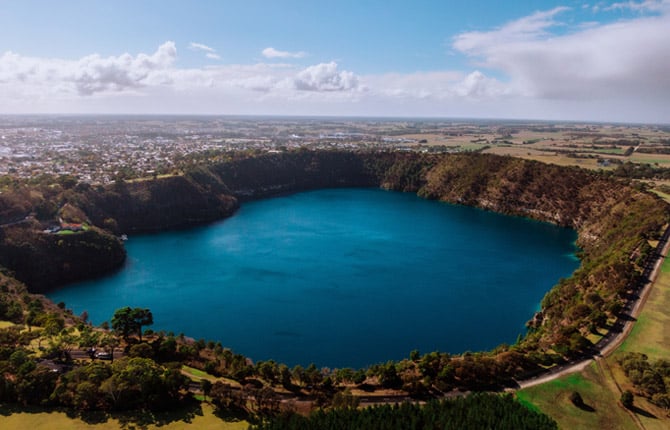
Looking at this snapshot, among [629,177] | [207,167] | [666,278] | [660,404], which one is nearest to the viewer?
[660,404]

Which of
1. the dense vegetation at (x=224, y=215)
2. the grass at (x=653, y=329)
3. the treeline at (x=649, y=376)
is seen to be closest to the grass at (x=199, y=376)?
the dense vegetation at (x=224, y=215)

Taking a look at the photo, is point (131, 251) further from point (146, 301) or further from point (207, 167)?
point (207, 167)

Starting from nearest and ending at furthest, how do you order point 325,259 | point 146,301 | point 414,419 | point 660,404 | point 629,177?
point 414,419 → point 660,404 → point 146,301 → point 325,259 → point 629,177

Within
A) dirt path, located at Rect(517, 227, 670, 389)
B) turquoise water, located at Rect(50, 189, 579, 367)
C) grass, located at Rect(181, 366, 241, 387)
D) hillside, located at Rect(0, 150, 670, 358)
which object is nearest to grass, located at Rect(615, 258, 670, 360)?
dirt path, located at Rect(517, 227, 670, 389)

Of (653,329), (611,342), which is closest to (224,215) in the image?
(611,342)

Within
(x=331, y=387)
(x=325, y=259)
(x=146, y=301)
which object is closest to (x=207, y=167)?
(x=325, y=259)
